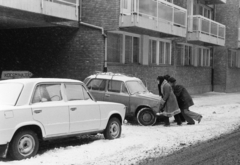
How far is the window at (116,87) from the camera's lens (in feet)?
43.0

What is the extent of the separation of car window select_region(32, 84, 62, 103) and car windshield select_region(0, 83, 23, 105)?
0.35m

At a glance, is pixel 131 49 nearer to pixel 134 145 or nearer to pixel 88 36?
pixel 88 36

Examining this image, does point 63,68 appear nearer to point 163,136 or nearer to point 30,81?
point 163,136

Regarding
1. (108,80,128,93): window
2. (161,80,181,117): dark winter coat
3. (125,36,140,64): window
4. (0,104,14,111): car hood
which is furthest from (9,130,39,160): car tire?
(125,36,140,64): window

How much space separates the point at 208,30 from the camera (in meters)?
27.1

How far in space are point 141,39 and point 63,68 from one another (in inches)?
187

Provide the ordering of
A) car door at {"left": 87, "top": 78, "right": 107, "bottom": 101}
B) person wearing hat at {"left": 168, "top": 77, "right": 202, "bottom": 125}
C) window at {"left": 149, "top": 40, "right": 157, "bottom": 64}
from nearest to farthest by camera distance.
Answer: person wearing hat at {"left": 168, "top": 77, "right": 202, "bottom": 125} → car door at {"left": 87, "top": 78, "right": 107, "bottom": 101} → window at {"left": 149, "top": 40, "right": 157, "bottom": 64}

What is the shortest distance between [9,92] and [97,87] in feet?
18.2

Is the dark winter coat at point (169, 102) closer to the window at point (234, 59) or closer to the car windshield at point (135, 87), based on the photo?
the car windshield at point (135, 87)

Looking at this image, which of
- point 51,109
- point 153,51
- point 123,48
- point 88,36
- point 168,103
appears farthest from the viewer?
point 153,51

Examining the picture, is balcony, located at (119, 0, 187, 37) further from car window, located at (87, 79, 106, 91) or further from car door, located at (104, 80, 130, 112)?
car door, located at (104, 80, 130, 112)

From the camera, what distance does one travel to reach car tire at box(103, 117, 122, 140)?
9898mm

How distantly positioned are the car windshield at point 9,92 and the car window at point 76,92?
1.27 metres

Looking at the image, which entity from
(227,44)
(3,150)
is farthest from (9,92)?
(227,44)
